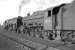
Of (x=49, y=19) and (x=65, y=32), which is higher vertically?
(x=49, y=19)

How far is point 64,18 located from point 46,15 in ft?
8.83

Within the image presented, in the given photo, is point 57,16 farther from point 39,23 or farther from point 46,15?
point 39,23

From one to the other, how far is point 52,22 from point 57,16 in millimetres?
911

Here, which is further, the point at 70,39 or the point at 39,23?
the point at 39,23

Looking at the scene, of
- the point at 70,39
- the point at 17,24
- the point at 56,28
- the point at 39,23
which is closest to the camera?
the point at 70,39

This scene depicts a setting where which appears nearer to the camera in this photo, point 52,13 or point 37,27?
point 52,13

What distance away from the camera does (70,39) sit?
7.82 metres

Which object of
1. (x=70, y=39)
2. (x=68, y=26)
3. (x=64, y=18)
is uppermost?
(x=64, y=18)

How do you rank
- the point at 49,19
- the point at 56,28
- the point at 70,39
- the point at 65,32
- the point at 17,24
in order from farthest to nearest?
the point at 17,24
the point at 49,19
the point at 56,28
the point at 65,32
the point at 70,39

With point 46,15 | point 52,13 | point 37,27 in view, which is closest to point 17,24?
point 37,27

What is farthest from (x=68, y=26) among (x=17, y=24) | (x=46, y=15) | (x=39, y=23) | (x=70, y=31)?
(x=17, y=24)

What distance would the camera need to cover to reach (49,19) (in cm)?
1045

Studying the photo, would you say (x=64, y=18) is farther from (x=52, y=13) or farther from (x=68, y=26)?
(x=52, y=13)

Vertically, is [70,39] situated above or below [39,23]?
below
